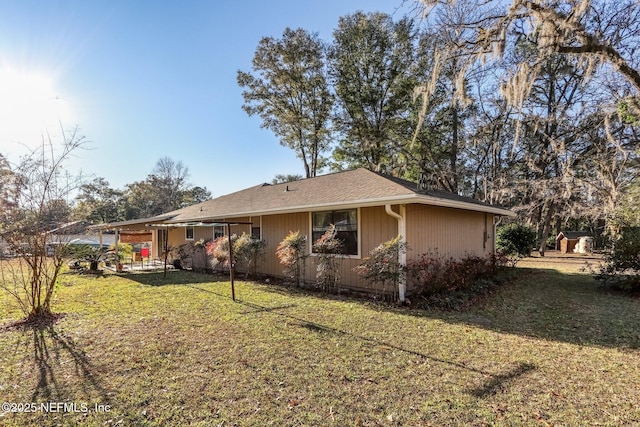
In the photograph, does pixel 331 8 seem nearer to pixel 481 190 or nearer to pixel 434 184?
pixel 434 184

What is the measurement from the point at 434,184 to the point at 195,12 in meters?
16.4

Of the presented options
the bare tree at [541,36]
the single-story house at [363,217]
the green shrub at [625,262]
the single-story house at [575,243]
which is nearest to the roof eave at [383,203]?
the single-story house at [363,217]

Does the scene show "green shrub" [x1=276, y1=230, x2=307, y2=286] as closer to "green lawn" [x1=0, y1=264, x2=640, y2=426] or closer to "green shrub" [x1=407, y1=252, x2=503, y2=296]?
"green lawn" [x1=0, y1=264, x2=640, y2=426]

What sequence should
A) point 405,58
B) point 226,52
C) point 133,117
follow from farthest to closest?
point 405,58 → point 226,52 → point 133,117

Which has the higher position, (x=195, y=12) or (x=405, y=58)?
(x=405, y=58)

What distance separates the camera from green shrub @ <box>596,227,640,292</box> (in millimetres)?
7529

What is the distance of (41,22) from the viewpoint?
20.3ft

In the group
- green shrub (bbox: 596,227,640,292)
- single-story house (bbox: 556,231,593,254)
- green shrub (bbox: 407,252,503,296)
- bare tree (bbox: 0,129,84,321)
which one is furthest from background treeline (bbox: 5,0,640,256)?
bare tree (bbox: 0,129,84,321)

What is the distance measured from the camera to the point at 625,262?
7789mm

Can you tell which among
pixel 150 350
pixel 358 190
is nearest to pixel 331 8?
pixel 358 190

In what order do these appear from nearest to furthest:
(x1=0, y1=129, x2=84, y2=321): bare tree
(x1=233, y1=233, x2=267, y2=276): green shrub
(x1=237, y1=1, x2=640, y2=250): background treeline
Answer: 1. (x1=0, y1=129, x2=84, y2=321): bare tree
2. (x1=233, y1=233, x2=267, y2=276): green shrub
3. (x1=237, y1=1, x2=640, y2=250): background treeline

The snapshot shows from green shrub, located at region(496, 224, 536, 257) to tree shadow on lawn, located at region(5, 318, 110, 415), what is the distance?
616 inches

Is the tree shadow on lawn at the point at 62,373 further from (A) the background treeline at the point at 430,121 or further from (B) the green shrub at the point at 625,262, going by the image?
(A) the background treeline at the point at 430,121

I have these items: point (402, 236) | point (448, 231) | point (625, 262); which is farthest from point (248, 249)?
point (625, 262)
